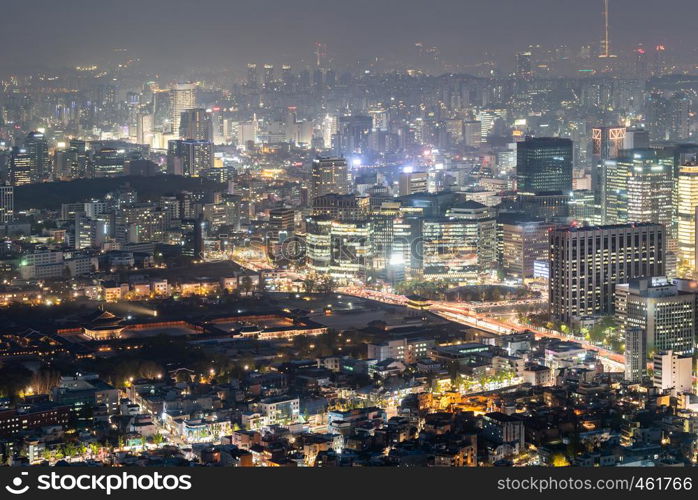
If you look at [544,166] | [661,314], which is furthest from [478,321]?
[544,166]

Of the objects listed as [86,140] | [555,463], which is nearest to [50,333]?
[555,463]

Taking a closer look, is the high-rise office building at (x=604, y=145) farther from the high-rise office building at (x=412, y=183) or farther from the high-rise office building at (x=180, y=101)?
the high-rise office building at (x=180, y=101)

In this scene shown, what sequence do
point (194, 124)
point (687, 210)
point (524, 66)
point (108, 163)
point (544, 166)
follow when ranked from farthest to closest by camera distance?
point (194, 124)
point (108, 163)
point (544, 166)
point (524, 66)
point (687, 210)

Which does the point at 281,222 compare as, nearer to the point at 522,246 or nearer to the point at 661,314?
the point at 522,246

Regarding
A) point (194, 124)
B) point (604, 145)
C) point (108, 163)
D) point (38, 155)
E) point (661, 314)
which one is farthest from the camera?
point (194, 124)

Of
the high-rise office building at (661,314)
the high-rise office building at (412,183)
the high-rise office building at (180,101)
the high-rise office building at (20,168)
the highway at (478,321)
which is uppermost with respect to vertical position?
the high-rise office building at (180,101)

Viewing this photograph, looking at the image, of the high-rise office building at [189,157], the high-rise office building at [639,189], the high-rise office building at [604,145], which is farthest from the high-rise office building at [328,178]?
the high-rise office building at [639,189]
